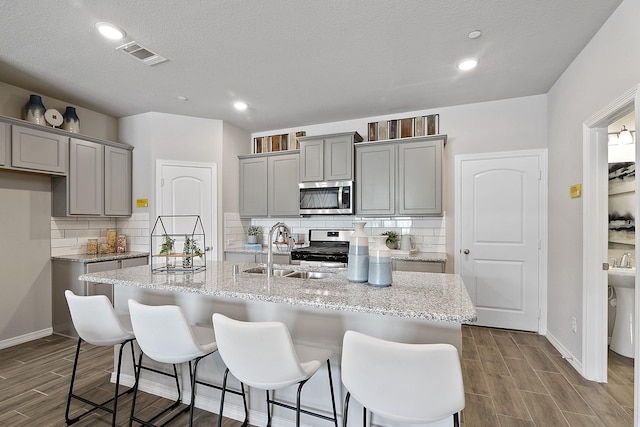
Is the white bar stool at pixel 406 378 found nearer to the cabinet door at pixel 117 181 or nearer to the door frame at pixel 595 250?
the door frame at pixel 595 250

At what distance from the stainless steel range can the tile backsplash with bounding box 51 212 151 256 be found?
2013 mm

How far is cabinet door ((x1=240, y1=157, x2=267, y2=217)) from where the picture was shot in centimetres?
462

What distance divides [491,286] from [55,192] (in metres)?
5.14

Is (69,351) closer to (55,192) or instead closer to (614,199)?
(55,192)

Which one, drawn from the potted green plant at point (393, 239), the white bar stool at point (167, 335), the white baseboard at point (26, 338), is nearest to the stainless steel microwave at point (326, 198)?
the potted green plant at point (393, 239)

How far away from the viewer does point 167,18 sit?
7.26 ft

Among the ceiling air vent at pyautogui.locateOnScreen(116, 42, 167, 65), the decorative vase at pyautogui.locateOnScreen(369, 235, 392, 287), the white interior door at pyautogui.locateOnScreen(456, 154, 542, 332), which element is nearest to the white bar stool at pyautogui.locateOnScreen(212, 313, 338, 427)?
the decorative vase at pyautogui.locateOnScreen(369, 235, 392, 287)

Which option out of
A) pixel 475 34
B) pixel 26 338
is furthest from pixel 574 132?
pixel 26 338

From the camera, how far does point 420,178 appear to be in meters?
3.74

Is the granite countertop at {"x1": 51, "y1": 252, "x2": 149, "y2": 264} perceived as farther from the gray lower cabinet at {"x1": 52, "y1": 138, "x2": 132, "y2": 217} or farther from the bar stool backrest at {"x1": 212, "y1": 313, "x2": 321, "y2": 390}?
the bar stool backrest at {"x1": 212, "y1": 313, "x2": 321, "y2": 390}

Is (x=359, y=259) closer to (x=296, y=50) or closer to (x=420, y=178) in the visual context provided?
(x=296, y=50)

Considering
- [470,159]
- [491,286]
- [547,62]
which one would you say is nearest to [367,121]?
[470,159]

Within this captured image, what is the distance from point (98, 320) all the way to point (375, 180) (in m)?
3.06

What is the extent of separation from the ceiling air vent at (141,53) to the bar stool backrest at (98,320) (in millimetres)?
1935
